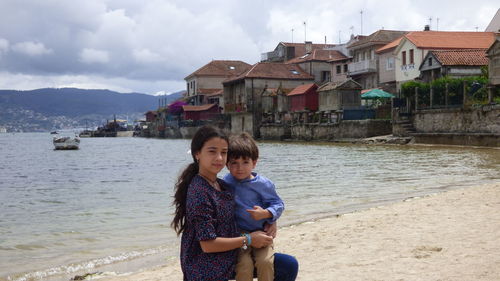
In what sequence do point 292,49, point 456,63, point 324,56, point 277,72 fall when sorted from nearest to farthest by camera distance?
point 456,63
point 277,72
point 324,56
point 292,49

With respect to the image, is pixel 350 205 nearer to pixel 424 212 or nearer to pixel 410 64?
pixel 424 212

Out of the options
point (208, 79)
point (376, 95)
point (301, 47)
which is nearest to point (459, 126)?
point (376, 95)

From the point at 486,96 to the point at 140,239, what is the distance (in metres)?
30.6

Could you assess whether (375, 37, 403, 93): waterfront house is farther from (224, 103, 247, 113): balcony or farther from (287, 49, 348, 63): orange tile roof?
(224, 103, 247, 113): balcony

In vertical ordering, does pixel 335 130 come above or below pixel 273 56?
below

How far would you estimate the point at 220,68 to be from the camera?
300 ft

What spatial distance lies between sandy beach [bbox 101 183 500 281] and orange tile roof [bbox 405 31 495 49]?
41.6 metres

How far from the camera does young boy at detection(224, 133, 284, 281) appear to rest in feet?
12.2

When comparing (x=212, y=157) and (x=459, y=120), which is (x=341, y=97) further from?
(x=212, y=157)

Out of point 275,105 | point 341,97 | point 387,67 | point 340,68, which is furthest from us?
point 275,105

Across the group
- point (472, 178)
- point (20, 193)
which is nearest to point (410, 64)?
point (472, 178)

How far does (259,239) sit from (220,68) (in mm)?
88560

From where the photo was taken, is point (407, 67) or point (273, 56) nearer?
point (407, 67)

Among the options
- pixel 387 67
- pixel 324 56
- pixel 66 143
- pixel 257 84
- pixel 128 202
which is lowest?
pixel 128 202
